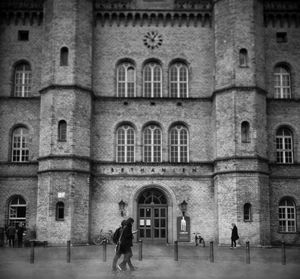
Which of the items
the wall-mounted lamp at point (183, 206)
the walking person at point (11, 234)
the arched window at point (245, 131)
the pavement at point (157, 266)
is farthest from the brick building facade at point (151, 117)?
the pavement at point (157, 266)

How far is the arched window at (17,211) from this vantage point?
34.8 m

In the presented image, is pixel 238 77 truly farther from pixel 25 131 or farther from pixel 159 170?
pixel 25 131

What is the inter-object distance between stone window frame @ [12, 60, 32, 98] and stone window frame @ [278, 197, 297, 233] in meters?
19.0

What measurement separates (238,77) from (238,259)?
13.8 metres

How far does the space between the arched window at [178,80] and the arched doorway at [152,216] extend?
22.6 ft

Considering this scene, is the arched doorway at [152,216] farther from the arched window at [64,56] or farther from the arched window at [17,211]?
the arched window at [64,56]

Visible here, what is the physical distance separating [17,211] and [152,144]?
10.1 meters

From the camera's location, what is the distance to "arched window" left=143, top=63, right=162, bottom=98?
36500 millimetres

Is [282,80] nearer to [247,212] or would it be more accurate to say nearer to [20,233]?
[247,212]

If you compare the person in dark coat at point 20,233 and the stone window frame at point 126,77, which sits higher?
the stone window frame at point 126,77

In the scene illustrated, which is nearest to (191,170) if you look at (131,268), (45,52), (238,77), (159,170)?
(159,170)

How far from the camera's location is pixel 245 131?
33.6 meters

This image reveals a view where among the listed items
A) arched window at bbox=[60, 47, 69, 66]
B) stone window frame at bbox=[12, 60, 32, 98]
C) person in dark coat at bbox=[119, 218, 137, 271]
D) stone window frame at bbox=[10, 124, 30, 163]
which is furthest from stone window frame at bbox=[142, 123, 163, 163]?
person in dark coat at bbox=[119, 218, 137, 271]

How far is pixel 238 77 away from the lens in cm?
3384
